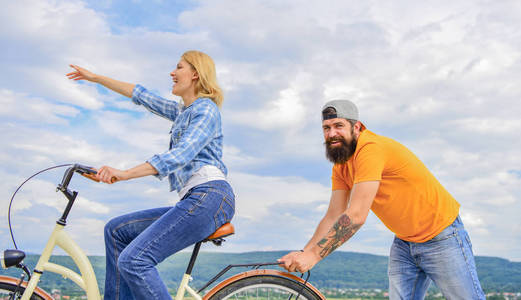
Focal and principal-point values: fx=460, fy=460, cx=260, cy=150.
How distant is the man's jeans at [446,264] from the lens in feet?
10.7

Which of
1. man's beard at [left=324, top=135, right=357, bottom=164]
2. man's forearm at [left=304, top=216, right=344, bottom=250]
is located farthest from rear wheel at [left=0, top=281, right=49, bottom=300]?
man's beard at [left=324, top=135, right=357, bottom=164]

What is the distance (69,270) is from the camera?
3.54 m

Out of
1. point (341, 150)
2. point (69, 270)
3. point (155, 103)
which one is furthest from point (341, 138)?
point (69, 270)

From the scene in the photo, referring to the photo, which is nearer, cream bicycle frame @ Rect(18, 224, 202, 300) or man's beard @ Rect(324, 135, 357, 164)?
man's beard @ Rect(324, 135, 357, 164)

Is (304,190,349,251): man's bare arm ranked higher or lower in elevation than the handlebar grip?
lower

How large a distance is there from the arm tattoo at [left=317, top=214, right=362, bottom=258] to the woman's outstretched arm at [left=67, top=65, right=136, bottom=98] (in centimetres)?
256

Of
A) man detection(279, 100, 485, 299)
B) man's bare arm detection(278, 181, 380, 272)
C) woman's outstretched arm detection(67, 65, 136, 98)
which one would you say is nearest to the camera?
man's bare arm detection(278, 181, 380, 272)

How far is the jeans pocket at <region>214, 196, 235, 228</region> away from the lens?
10.7 feet

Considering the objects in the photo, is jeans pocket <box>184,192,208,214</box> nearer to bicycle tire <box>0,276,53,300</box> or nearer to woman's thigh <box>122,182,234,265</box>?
woman's thigh <box>122,182,234,265</box>

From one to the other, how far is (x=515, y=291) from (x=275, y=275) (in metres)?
23.1

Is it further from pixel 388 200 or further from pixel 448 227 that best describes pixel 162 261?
pixel 448 227

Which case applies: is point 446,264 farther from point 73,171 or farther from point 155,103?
point 155,103

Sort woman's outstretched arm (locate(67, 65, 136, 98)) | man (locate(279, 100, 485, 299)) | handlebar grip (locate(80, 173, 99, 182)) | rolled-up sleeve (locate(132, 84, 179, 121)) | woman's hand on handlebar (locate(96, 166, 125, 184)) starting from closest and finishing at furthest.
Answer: woman's hand on handlebar (locate(96, 166, 125, 184)) < handlebar grip (locate(80, 173, 99, 182)) < man (locate(279, 100, 485, 299)) < rolled-up sleeve (locate(132, 84, 179, 121)) < woman's outstretched arm (locate(67, 65, 136, 98))

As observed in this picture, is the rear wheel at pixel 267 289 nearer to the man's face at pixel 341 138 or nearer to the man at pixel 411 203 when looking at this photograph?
the man at pixel 411 203
